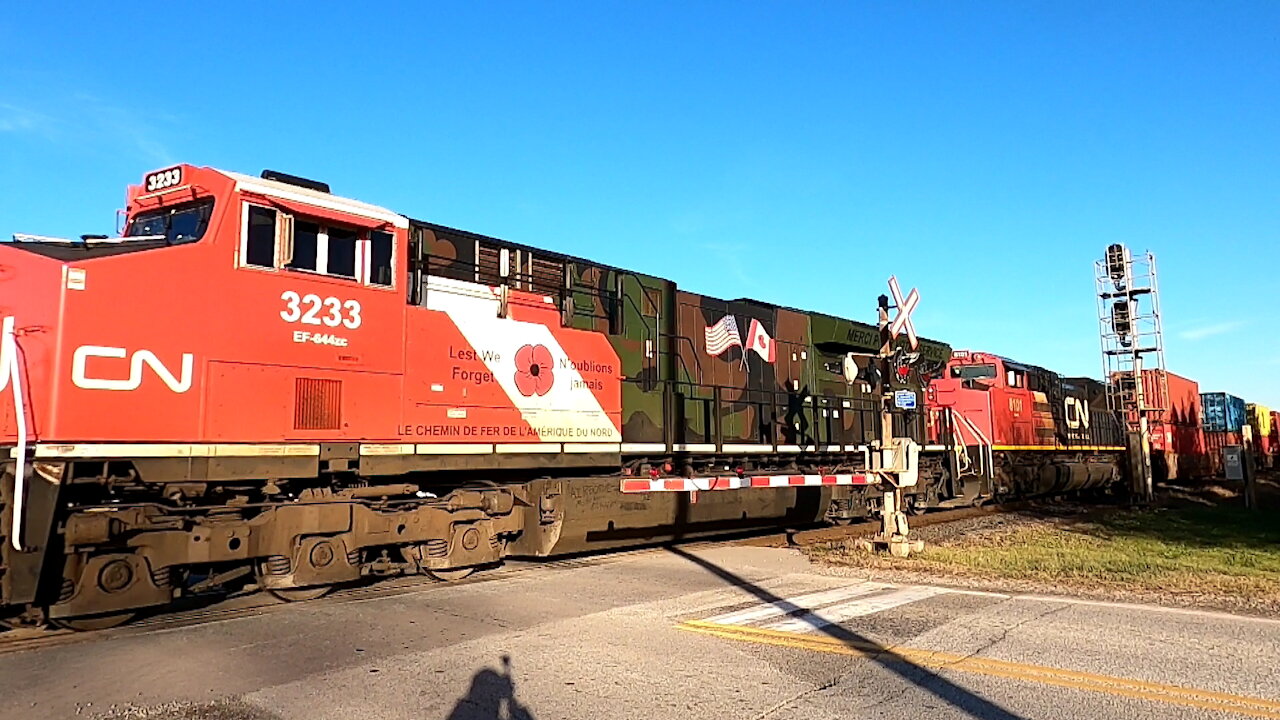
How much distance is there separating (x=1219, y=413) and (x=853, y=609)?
118 ft

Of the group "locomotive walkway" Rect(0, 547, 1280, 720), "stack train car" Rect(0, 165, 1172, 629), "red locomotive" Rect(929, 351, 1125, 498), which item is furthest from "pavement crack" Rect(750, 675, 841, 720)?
"red locomotive" Rect(929, 351, 1125, 498)

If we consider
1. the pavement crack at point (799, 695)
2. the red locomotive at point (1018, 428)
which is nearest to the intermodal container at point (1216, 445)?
the red locomotive at point (1018, 428)

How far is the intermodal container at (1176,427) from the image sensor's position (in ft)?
82.1

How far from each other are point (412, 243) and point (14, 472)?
4020mm

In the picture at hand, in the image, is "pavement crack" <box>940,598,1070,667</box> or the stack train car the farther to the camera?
the stack train car

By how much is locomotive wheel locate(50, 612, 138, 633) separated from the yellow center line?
14.8 feet

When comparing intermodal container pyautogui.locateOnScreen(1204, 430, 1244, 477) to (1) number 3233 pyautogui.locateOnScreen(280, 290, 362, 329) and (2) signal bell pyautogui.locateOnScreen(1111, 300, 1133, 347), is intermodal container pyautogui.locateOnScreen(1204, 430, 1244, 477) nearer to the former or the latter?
(2) signal bell pyautogui.locateOnScreen(1111, 300, 1133, 347)

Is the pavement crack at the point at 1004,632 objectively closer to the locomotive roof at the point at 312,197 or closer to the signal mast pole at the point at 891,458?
the signal mast pole at the point at 891,458

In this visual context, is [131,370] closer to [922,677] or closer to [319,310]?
[319,310]

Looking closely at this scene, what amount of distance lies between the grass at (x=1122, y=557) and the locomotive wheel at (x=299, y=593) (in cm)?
610

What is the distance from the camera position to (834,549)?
11547 mm

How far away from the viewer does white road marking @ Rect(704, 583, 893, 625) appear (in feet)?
23.6

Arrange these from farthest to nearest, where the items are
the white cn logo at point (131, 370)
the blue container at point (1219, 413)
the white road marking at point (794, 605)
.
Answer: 1. the blue container at point (1219, 413)
2. the white road marking at point (794, 605)
3. the white cn logo at point (131, 370)

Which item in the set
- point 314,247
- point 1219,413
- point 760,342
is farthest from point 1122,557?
point 1219,413
